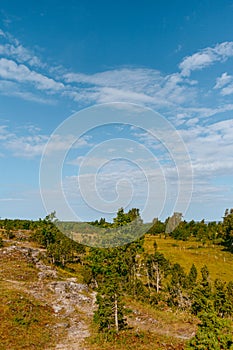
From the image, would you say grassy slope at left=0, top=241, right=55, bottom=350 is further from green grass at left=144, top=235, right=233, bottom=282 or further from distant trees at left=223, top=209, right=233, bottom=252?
distant trees at left=223, top=209, right=233, bottom=252

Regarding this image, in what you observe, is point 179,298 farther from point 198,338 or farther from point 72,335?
point 198,338

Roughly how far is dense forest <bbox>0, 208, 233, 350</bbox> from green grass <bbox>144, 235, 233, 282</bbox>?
30.7 feet

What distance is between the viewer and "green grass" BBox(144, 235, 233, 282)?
85.4 m

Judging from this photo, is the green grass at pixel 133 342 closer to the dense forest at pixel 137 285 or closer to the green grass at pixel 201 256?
the dense forest at pixel 137 285

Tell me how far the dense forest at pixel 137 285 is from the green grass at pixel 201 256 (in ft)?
30.7

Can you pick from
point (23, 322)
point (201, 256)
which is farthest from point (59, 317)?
point (201, 256)

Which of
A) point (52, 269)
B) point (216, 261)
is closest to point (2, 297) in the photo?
point (52, 269)

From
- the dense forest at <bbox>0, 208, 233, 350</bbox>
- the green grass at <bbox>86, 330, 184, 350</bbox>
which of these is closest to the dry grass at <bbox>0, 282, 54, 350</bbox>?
the green grass at <bbox>86, 330, 184, 350</bbox>

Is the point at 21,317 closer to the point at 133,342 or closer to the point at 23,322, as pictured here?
the point at 23,322

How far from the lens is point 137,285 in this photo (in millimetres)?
53219

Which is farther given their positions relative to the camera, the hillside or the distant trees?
the distant trees

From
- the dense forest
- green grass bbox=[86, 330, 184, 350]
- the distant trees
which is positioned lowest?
green grass bbox=[86, 330, 184, 350]

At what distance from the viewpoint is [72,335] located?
1267 inches

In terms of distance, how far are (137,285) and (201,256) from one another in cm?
5564
